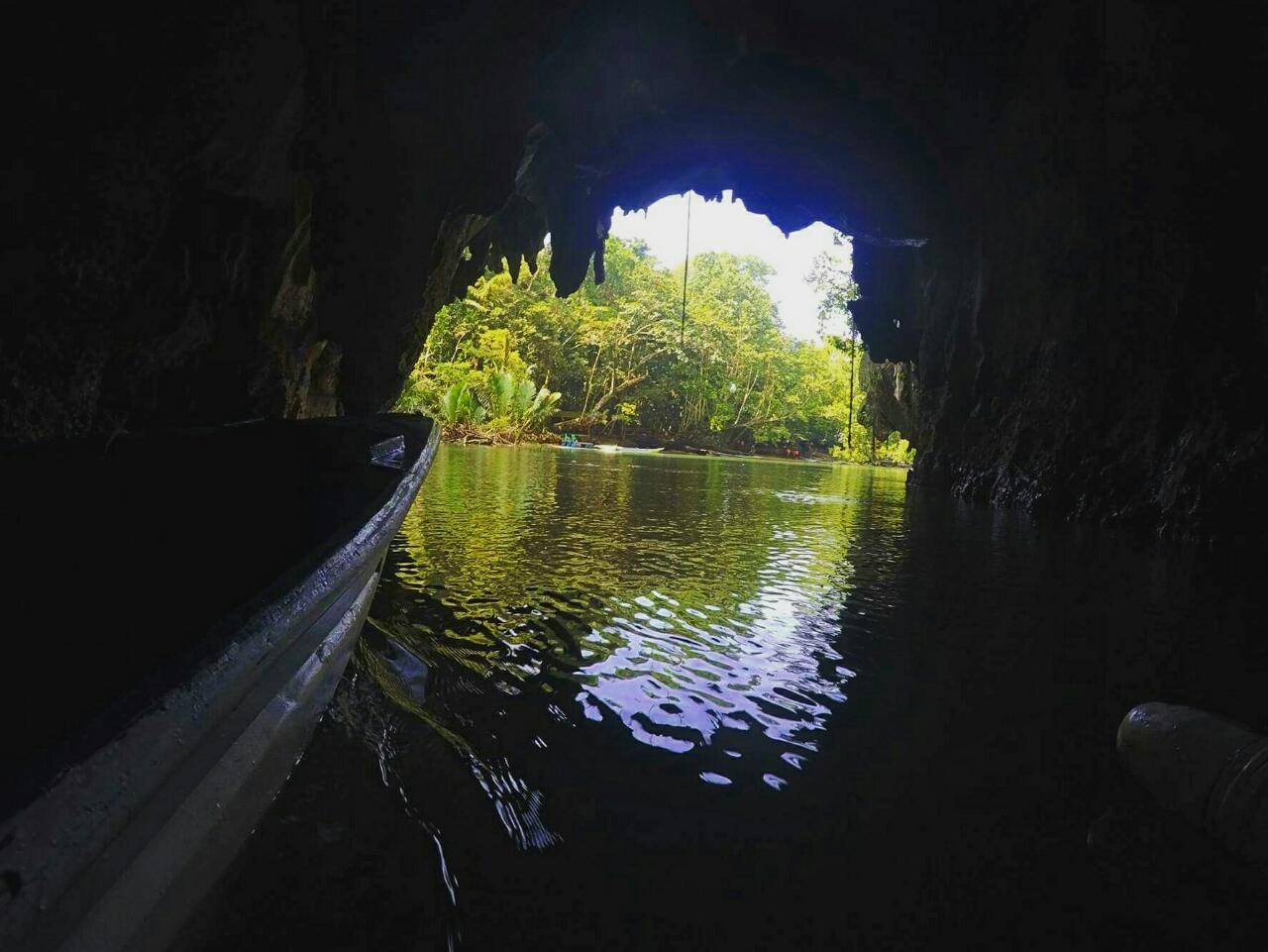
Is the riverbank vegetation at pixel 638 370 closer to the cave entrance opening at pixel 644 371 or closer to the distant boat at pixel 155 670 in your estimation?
the cave entrance opening at pixel 644 371

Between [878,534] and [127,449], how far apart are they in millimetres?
5951

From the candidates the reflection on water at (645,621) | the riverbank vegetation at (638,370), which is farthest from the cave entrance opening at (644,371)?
the reflection on water at (645,621)

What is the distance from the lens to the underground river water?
1327mm

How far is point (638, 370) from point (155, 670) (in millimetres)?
36104

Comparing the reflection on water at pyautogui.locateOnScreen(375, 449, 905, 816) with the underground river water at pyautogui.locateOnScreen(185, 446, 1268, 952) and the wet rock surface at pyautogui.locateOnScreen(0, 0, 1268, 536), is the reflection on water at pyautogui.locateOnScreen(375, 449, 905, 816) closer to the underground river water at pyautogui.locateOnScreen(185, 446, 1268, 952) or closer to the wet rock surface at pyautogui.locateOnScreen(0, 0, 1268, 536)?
the underground river water at pyautogui.locateOnScreen(185, 446, 1268, 952)

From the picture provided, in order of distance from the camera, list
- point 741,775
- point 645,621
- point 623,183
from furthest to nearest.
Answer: point 623,183
point 645,621
point 741,775

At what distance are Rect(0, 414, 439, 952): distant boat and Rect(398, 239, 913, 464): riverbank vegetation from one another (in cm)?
2234

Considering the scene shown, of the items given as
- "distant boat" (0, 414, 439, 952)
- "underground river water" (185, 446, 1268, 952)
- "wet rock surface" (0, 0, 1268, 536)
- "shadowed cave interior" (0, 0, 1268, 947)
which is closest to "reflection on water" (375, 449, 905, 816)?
"underground river water" (185, 446, 1268, 952)

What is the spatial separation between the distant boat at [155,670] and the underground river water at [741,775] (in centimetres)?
29

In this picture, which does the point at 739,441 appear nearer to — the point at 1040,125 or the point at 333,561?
the point at 1040,125

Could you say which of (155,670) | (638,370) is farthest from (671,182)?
(638,370)

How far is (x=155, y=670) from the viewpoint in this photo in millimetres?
844

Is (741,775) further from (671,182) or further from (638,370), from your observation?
(638,370)

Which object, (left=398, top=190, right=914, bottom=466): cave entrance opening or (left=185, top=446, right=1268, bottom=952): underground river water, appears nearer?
(left=185, top=446, right=1268, bottom=952): underground river water
